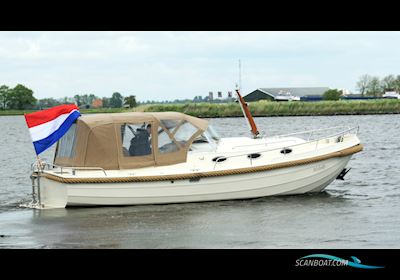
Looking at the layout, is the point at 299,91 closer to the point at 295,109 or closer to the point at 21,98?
the point at 295,109

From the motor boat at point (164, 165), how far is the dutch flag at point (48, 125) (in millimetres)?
358

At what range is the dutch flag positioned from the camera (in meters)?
19.3

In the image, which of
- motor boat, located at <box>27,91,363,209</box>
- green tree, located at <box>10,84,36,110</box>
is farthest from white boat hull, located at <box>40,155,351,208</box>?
green tree, located at <box>10,84,36,110</box>

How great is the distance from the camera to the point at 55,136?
19.4 meters

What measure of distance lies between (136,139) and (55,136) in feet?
6.79

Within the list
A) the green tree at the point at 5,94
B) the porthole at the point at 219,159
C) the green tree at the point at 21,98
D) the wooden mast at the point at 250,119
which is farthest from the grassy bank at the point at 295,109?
the porthole at the point at 219,159

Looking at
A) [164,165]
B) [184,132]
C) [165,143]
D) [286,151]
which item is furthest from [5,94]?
[286,151]

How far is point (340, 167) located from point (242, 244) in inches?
253

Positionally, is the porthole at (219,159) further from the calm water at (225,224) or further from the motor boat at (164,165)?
the calm water at (225,224)

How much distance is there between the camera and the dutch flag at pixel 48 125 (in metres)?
19.3

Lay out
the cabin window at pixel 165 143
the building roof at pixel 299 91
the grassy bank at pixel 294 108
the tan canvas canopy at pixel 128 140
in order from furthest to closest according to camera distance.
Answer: the building roof at pixel 299 91, the grassy bank at pixel 294 108, the cabin window at pixel 165 143, the tan canvas canopy at pixel 128 140
